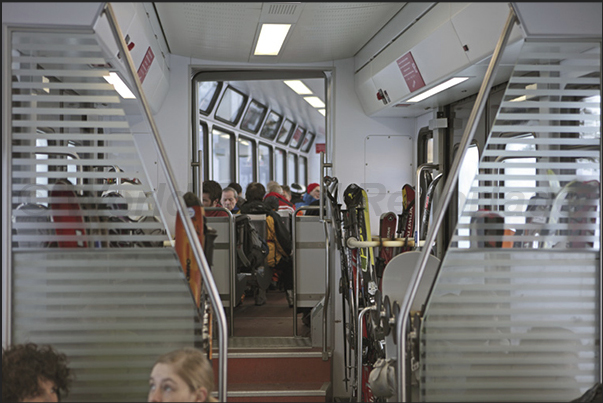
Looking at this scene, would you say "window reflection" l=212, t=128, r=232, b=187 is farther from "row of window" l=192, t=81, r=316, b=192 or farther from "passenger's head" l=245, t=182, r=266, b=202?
"passenger's head" l=245, t=182, r=266, b=202

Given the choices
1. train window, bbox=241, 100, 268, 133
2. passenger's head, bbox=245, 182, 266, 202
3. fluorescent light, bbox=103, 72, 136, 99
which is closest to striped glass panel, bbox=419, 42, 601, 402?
fluorescent light, bbox=103, 72, 136, 99

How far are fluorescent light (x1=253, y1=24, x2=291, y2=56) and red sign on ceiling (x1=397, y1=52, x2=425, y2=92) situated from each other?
1.10 m

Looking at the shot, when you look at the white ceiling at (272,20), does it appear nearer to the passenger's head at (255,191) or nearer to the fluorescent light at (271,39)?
the fluorescent light at (271,39)

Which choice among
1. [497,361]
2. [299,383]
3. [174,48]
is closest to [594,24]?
[497,361]

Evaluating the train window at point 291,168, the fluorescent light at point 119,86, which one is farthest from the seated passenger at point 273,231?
the train window at point 291,168

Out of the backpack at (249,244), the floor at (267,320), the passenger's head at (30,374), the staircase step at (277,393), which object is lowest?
the staircase step at (277,393)

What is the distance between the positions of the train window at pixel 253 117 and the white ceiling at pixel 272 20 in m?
4.01

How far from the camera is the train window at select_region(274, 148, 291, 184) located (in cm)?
1343

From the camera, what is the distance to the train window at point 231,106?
977 centimetres

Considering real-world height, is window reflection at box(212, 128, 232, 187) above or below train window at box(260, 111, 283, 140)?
below

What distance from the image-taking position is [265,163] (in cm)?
1273

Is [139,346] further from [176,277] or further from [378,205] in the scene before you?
[378,205]

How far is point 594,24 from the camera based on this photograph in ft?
9.93

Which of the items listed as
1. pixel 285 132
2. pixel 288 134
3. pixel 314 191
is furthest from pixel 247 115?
pixel 288 134
